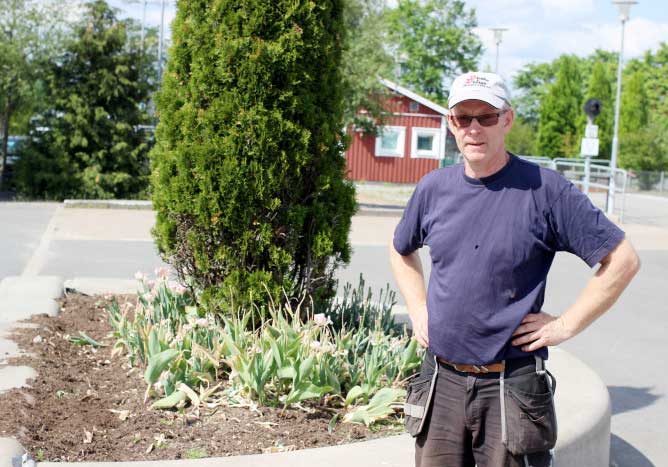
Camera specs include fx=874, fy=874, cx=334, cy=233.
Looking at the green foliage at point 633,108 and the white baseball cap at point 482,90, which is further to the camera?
the green foliage at point 633,108

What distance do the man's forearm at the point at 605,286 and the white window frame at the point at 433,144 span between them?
39.4 m

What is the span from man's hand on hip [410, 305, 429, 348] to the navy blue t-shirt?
0.13 m

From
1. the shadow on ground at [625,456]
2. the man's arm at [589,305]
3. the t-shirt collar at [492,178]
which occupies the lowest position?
the shadow on ground at [625,456]

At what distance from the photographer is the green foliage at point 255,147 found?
5.34 m

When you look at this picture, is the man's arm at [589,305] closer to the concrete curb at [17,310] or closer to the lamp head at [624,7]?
the concrete curb at [17,310]

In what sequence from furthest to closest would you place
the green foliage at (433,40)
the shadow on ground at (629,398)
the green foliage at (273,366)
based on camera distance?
the green foliage at (433,40) → the shadow on ground at (629,398) → the green foliage at (273,366)

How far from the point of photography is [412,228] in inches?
130

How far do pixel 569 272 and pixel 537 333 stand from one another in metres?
10.3

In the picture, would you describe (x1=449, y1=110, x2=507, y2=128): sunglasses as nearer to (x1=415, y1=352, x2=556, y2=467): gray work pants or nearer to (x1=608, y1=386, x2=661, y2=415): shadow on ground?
(x1=415, y1=352, x2=556, y2=467): gray work pants

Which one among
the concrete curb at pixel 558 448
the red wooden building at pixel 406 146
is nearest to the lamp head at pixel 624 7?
the red wooden building at pixel 406 146

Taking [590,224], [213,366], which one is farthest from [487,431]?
[213,366]

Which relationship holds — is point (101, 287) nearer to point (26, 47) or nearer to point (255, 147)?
point (255, 147)

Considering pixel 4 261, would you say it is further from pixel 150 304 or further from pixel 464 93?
pixel 464 93

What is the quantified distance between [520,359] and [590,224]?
515 mm
